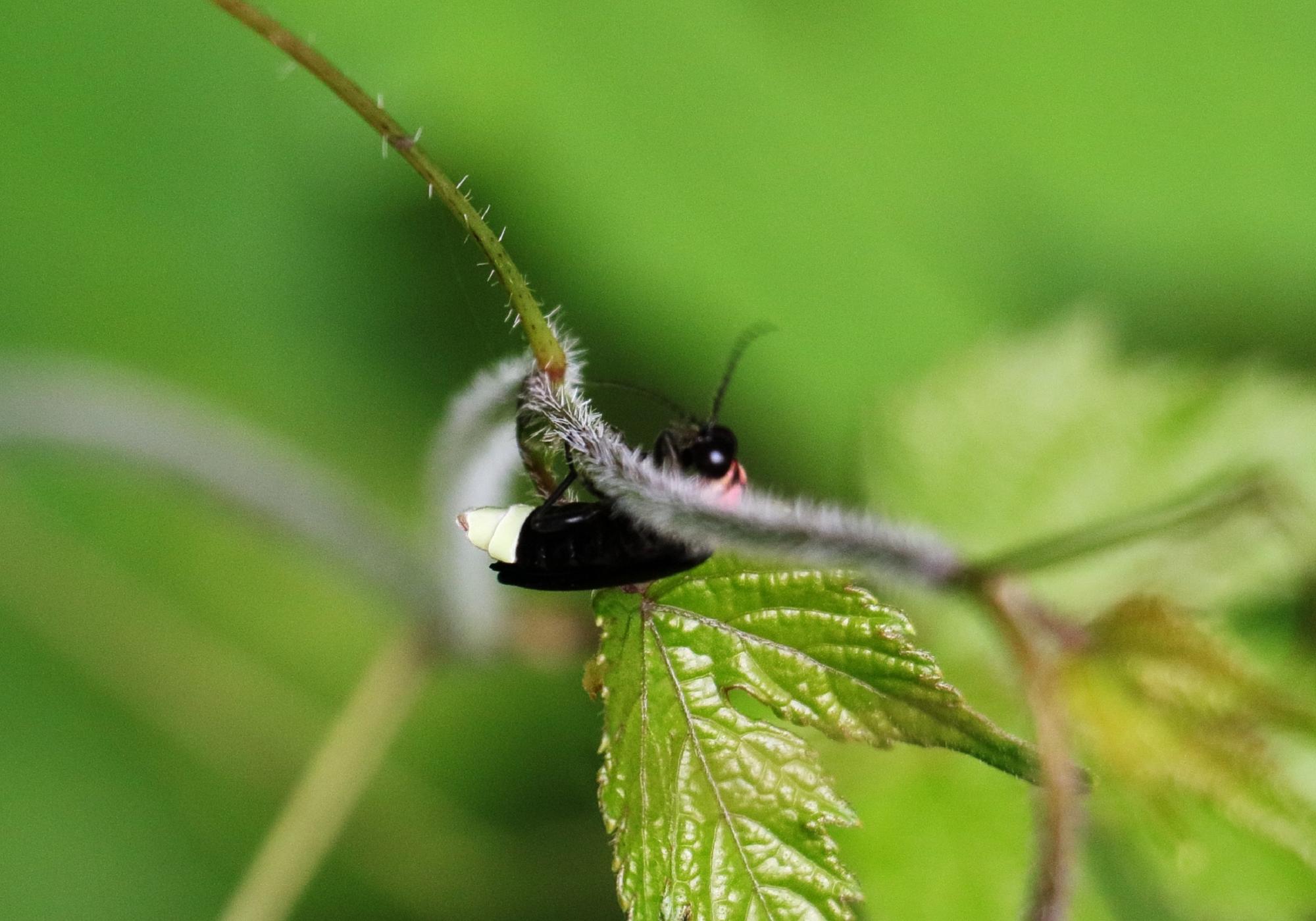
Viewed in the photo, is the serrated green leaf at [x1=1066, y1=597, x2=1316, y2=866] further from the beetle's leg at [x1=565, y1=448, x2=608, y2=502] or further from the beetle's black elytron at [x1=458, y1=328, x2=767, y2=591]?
the beetle's leg at [x1=565, y1=448, x2=608, y2=502]

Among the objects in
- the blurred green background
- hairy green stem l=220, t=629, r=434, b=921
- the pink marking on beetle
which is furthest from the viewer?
the blurred green background

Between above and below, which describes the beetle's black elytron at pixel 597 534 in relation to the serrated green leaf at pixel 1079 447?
below

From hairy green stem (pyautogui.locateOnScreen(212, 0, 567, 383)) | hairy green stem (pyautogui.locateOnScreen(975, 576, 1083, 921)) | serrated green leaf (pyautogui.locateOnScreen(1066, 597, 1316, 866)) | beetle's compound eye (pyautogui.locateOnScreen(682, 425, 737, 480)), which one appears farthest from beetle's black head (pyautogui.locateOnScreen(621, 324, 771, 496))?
serrated green leaf (pyautogui.locateOnScreen(1066, 597, 1316, 866))

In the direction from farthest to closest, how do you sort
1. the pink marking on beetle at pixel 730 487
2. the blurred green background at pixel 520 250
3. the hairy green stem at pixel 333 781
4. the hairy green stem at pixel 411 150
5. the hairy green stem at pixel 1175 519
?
the blurred green background at pixel 520 250 < the hairy green stem at pixel 333 781 < the hairy green stem at pixel 1175 519 < the pink marking on beetle at pixel 730 487 < the hairy green stem at pixel 411 150

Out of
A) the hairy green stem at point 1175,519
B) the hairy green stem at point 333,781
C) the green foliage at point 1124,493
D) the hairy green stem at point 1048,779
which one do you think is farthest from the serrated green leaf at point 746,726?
the hairy green stem at point 333,781

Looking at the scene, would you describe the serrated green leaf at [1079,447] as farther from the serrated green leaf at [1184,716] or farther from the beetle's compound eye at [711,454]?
the beetle's compound eye at [711,454]

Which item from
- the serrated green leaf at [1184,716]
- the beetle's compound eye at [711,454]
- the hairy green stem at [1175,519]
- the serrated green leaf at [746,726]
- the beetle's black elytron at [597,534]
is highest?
the hairy green stem at [1175,519]

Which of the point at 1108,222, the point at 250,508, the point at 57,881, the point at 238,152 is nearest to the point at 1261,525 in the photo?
the point at 1108,222

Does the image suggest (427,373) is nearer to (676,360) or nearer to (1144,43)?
(676,360)
